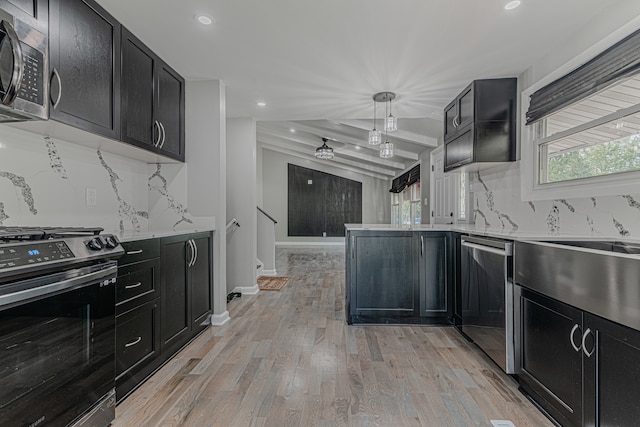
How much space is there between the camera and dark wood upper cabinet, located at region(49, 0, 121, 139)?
1704mm

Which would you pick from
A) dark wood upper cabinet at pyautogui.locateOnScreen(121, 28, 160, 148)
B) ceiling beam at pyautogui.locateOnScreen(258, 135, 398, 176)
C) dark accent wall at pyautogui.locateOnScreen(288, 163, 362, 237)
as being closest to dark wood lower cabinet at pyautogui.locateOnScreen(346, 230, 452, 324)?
dark wood upper cabinet at pyautogui.locateOnScreen(121, 28, 160, 148)

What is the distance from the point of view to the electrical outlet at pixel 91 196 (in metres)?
2.37

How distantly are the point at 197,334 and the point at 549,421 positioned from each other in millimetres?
2593

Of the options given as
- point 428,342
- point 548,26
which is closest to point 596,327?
point 428,342

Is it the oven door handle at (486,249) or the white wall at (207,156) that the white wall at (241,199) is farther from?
the oven door handle at (486,249)

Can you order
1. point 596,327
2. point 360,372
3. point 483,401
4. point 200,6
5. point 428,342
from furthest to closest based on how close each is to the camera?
point 428,342
point 360,372
point 200,6
point 483,401
point 596,327

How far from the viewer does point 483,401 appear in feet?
6.11

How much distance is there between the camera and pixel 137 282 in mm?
1981

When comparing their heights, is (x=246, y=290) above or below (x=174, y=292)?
below

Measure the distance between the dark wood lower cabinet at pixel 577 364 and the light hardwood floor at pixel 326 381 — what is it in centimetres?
19

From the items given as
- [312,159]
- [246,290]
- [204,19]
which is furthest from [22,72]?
[312,159]

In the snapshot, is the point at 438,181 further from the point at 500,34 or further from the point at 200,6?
the point at 200,6

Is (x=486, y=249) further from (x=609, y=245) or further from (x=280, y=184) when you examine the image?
(x=280, y=184)

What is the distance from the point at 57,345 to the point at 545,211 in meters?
3.19
